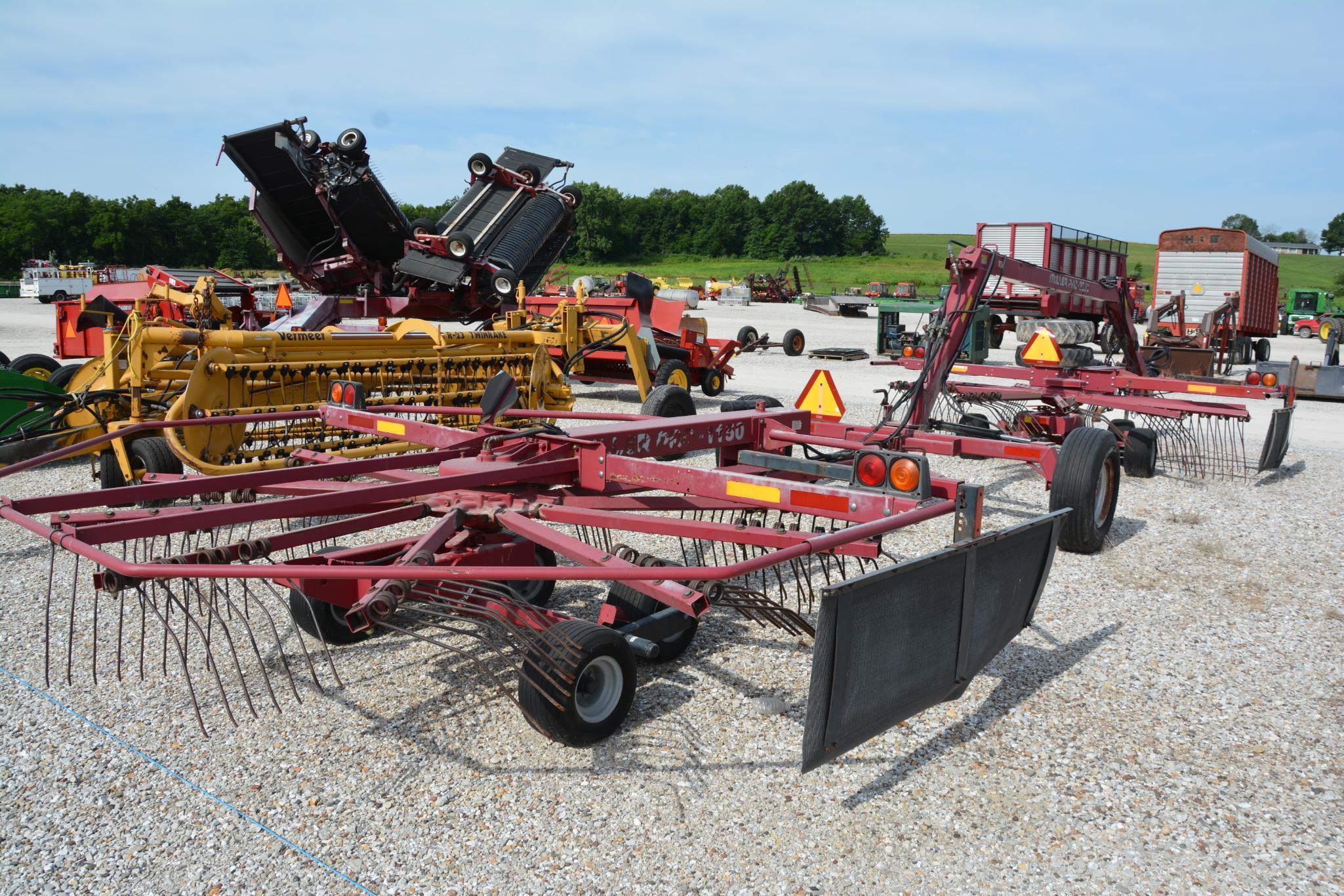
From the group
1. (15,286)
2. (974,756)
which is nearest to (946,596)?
(974,756)

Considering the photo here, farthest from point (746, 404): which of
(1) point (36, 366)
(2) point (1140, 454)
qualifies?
(1) point (36, 366)

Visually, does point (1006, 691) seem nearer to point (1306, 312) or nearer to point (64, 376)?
point (64, 376)

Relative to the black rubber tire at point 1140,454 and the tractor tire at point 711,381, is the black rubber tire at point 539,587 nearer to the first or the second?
the black rubber tire at point 1140,454

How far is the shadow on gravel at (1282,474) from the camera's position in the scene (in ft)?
26.8

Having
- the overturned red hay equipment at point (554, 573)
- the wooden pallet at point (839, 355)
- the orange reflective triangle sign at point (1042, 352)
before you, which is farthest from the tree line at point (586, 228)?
the overturned red hay equipment at point (554, 573)

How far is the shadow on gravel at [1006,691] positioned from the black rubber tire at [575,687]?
2.92 feet

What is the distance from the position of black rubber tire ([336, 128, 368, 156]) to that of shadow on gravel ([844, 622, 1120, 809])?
8910 mm

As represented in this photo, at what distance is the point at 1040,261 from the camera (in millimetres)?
18281

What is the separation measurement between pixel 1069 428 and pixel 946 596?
5608 millimetres

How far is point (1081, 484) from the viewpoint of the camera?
18.1 ft

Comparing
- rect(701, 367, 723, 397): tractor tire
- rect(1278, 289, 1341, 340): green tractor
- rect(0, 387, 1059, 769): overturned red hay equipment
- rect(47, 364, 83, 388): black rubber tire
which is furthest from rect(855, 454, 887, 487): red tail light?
rect(1278, 289, 1341, 340): green tractor

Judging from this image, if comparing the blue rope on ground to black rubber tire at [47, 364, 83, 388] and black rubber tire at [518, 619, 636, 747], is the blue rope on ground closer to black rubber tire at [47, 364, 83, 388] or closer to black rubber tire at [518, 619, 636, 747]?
black rubber tire at [518, 619, 636, 747]

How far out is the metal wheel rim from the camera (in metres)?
3.29

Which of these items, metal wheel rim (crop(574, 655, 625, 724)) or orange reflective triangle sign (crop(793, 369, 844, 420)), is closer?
metal wheel rim (crop(574, 655, 625, 724))
